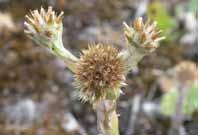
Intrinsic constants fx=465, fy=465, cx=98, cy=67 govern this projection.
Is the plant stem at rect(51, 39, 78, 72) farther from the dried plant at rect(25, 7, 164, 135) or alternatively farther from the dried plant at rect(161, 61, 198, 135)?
the dried plant at rect(161, 61, 198, 135)

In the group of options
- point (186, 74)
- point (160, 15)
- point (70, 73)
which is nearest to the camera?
point (186, 74)

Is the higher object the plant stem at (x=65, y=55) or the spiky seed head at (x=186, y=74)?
the spiky seed head at (x=186, y=74)

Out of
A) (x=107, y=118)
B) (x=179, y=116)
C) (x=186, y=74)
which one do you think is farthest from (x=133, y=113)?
(x=107, y=118)

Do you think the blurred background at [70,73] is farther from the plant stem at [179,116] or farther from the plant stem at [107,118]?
the plant stem at [107,118]

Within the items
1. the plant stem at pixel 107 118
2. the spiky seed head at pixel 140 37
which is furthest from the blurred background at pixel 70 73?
the spiky seed head at pixel 140 37

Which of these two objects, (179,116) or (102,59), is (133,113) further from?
(102,59)
